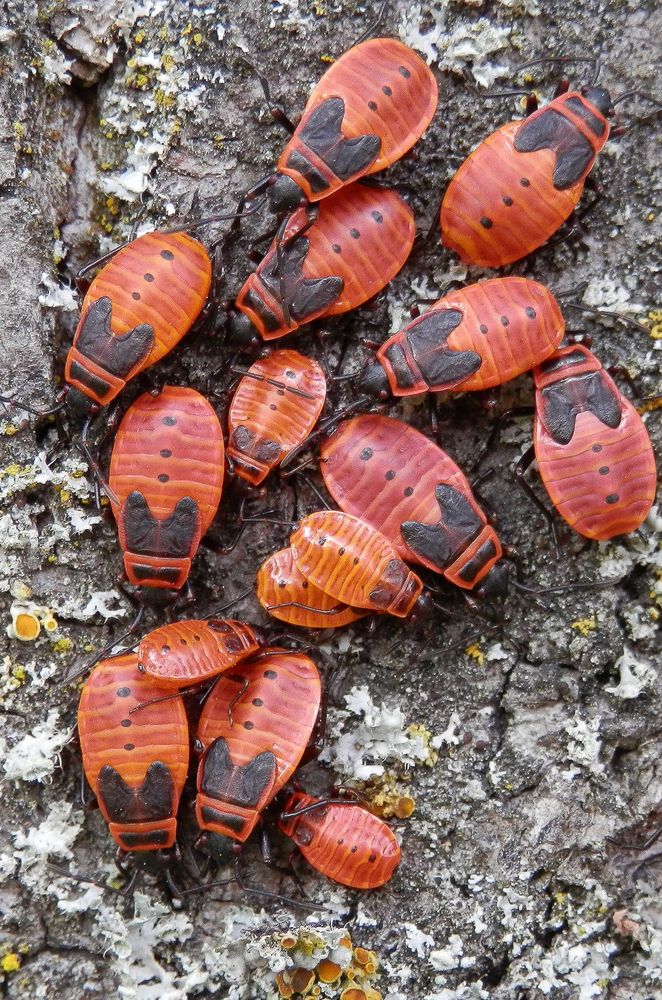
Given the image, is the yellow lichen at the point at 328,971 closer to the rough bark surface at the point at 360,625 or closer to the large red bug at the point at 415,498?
the rough bark surface at the point at 360,625

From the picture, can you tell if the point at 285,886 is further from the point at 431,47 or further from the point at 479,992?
the point at 431,47

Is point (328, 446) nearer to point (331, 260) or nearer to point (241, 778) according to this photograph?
point (331, 260)

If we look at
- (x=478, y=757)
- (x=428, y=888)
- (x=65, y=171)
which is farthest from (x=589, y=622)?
(x=65, y=171)

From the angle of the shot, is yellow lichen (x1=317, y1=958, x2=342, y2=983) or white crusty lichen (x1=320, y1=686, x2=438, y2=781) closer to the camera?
yellow lichen (x1=317, y1=958, x2=342, y2=983)

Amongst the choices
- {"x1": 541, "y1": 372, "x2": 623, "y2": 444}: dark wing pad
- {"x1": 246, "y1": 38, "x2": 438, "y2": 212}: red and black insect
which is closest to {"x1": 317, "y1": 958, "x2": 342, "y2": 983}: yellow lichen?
{"x1": 541, "y1": 372, "x2": 623, "y2": 444}: dark wing pad

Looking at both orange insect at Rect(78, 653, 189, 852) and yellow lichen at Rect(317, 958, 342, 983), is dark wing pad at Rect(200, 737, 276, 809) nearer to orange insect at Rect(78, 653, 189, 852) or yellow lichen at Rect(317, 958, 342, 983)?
orange insect at Rect(78, 653, 189, 852)

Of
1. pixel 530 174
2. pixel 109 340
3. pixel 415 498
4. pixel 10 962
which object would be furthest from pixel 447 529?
pixel 10 962

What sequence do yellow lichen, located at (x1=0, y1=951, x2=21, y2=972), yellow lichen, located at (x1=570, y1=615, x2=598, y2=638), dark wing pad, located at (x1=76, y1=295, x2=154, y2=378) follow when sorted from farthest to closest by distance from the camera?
yellow lichen, located at (x1=570, y1=615, x2=598, y2=638) → dark wing pad, located at (x1=76, y1=295, x2=154, y2=378) → yellow lichen, located at (x1=0, y1=951, x2=21, y2=972)
